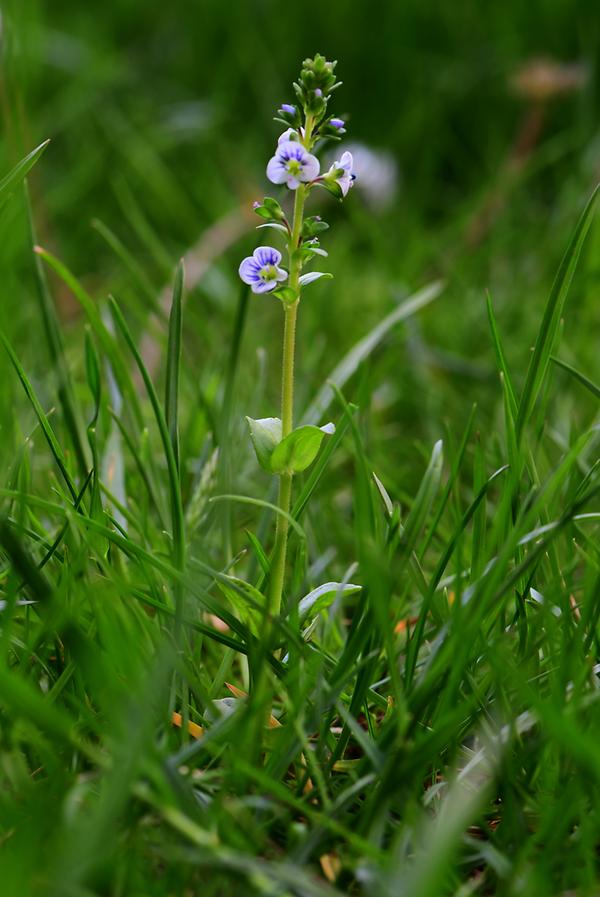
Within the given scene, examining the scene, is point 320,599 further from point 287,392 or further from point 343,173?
point 343,173

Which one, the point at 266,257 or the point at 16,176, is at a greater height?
the point at 16,176

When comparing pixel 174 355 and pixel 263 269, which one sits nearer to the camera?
pixel 263 269

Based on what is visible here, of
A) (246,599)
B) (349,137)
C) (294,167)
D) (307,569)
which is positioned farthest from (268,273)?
(349,137)

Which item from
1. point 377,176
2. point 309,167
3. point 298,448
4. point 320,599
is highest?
point 309,167

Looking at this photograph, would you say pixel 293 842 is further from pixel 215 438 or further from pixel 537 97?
pixel 537 97

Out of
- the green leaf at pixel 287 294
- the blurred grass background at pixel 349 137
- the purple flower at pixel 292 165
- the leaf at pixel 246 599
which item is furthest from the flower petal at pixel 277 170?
the blurred grass background at pixel 349 137

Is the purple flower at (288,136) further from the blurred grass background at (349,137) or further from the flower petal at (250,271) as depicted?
the blurred grass background at (349,137)

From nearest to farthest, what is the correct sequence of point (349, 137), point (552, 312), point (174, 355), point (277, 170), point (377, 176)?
point (277, 170)
point (552, 312)
point (174, 355)
point (377, 176)
point (349, 137)
